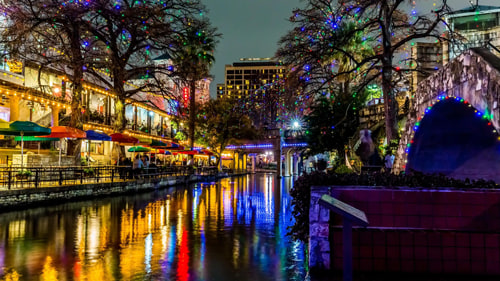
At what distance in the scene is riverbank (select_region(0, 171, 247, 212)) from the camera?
1543cm

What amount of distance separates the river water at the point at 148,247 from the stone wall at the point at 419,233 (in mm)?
806

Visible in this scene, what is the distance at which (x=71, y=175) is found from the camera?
69.8ft

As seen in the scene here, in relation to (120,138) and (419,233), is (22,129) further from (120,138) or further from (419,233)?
(419,233)

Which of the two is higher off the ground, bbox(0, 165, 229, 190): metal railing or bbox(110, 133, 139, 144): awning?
bbox(110, 133, 139, 144): awning

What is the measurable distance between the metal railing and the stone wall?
13.3m

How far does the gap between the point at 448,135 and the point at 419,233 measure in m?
7.30

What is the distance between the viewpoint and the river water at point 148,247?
659cm

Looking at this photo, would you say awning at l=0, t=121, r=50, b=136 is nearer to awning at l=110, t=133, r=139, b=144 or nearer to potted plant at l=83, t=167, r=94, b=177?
potted plant at l=83, t=167, r=94, b=177

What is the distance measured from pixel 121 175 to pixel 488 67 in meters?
22.1

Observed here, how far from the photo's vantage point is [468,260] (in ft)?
20.9

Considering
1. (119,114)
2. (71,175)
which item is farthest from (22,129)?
(119,114)

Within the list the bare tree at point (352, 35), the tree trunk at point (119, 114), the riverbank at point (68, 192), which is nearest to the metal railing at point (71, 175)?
→ the riverbank at point (68, 192)

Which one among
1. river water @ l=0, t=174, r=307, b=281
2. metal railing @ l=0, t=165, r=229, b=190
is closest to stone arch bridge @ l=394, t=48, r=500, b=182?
river water @ l=0, t=174, r=307, b=281

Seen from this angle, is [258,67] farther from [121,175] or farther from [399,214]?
[399,214]
